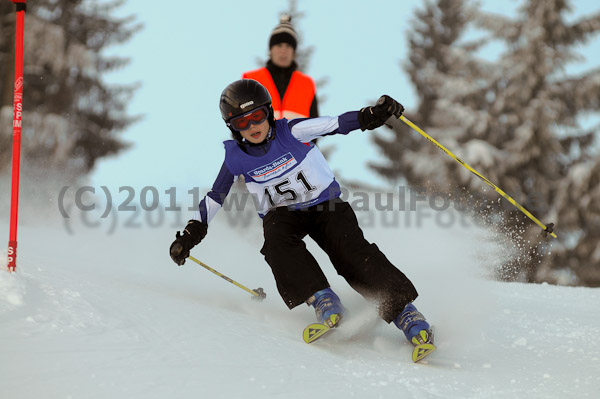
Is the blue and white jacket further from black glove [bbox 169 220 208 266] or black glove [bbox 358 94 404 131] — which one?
black glove [bbox 169 220 208 266]

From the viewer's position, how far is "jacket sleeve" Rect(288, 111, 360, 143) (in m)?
3.55

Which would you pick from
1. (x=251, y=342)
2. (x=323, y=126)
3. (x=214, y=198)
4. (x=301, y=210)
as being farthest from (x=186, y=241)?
(x=323, y=126)

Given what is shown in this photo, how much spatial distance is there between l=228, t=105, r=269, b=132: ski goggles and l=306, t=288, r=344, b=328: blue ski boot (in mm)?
1153

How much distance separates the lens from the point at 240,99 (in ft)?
11.4

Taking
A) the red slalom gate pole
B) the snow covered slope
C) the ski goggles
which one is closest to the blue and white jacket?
the ski goggles

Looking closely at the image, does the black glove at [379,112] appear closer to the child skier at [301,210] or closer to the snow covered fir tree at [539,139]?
the child skier at [301,210]

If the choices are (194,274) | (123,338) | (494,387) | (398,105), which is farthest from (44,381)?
(194,274)

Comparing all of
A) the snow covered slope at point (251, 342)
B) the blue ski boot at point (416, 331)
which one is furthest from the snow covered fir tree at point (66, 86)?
the blue ski boot at point (416, 331)

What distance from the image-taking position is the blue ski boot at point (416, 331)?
308cm

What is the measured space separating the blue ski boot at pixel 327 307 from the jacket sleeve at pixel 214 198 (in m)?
1.03

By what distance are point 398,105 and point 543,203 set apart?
1089 cm

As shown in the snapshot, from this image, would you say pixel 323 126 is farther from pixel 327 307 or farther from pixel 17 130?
pixel 17 130

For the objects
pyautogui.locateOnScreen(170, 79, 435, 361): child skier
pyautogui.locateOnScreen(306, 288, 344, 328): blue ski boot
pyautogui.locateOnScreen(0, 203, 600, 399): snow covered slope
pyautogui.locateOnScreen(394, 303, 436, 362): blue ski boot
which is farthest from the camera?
pyautogui.locateOnScreen(170, 79, 435, 361): child skier

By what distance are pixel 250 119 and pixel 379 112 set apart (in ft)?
2.69
